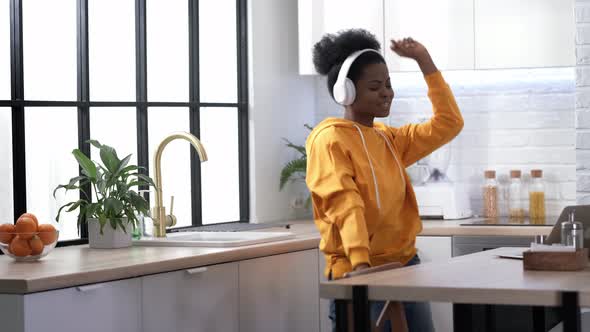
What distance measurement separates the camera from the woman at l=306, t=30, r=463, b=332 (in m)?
3.11

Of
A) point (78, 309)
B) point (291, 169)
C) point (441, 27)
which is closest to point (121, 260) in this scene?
point (78, 309)

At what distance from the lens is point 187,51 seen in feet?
15.9

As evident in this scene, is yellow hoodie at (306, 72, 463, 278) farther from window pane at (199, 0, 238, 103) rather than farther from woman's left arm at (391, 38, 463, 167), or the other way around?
window pane at (199, 0, 238, 103)

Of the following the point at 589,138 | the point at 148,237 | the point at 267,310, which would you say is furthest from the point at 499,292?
the point at 589,138

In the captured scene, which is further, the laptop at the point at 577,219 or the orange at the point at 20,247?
the orange at the point at 20,247

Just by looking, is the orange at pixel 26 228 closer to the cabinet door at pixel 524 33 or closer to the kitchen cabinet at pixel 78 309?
the kitchen cabinet at pixel 78 309

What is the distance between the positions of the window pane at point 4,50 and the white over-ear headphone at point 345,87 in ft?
4.27

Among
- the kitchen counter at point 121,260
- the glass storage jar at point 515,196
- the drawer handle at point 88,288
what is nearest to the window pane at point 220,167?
the kitchen counter at point 121,260

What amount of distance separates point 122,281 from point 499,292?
127 centimetres

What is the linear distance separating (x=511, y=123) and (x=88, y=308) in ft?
9.15

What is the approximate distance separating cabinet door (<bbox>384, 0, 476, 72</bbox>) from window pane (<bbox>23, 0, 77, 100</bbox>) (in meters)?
1.67

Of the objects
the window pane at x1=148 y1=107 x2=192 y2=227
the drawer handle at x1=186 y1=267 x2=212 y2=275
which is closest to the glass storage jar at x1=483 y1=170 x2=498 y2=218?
the window pane at x1=148 y1=107 x2=192 y2=227

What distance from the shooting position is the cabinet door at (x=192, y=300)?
337 centimetres

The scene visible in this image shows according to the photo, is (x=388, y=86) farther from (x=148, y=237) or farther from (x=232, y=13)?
(x=232, y=13)
